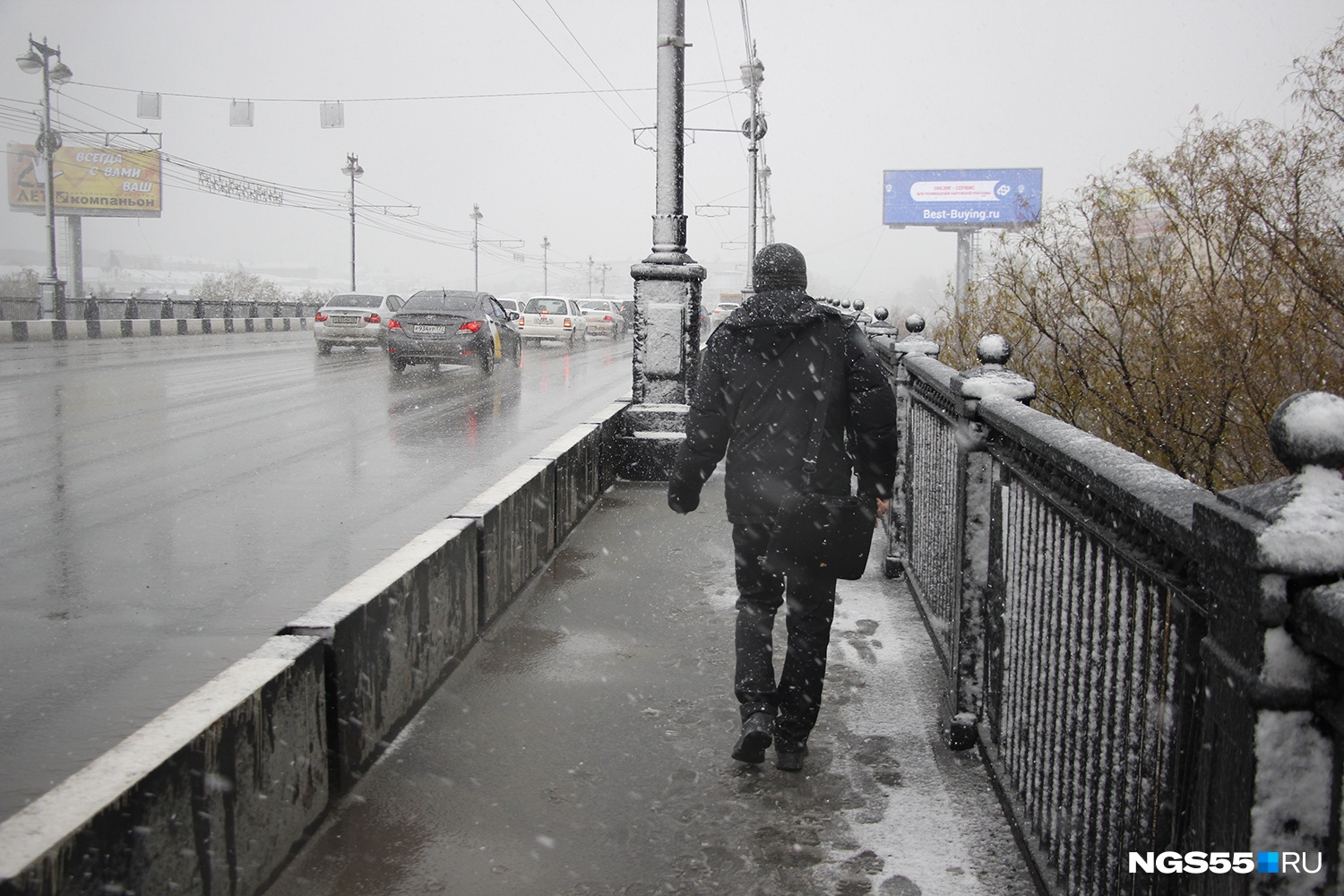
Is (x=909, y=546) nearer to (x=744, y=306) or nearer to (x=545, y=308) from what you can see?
(x=744, y=306)

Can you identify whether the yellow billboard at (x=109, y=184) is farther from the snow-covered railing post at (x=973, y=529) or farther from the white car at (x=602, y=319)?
the snow-covered railing post at (x=973, y=529)

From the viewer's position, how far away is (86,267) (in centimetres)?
18912

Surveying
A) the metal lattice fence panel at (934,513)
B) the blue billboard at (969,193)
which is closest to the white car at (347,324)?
the metal lattice fence panel at (934,513)

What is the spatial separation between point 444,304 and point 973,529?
2034 centimetres

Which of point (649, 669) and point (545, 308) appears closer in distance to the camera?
point (649, 669)

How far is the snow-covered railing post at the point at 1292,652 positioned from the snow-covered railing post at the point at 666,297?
8.03 metres

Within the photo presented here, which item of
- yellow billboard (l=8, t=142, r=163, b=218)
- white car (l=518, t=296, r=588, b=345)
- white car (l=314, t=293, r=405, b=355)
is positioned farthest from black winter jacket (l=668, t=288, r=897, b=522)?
yellow billboard (l=8, t=142, r=163, b=218)

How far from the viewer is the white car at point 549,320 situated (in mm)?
36656

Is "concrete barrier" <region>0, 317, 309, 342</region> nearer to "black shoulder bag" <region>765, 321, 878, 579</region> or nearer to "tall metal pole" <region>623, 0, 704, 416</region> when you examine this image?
"tall metal pole" <region>623, 0, 704, 416</region>

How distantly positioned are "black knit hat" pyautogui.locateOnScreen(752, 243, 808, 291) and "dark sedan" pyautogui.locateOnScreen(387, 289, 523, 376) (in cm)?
1877

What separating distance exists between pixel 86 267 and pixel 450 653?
213 meters

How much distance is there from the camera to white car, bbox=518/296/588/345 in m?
36.7

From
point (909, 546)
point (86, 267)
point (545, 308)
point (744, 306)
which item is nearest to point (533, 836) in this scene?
point (744, 306)

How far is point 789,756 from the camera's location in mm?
3701
